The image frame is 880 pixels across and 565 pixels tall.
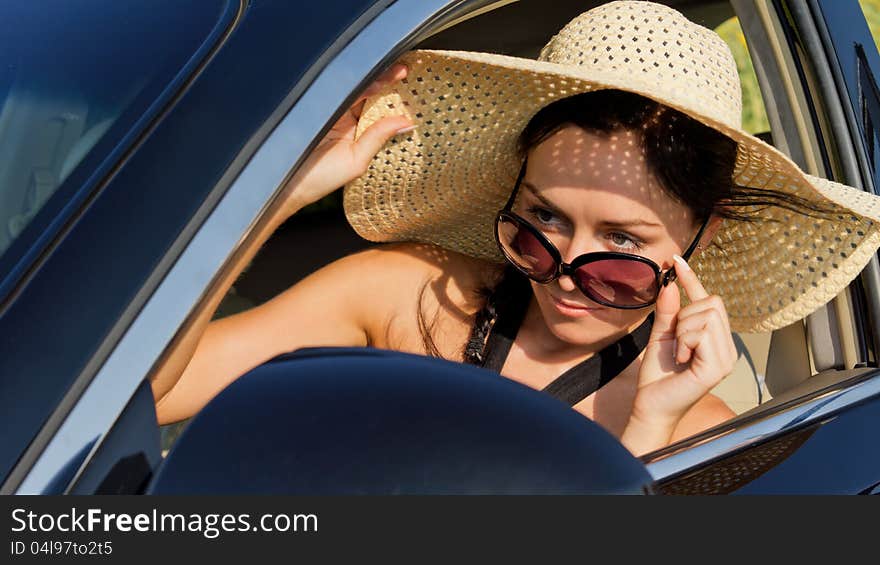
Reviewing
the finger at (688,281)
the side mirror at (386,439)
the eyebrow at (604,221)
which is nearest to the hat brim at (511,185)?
the eyebrow at (604,221)

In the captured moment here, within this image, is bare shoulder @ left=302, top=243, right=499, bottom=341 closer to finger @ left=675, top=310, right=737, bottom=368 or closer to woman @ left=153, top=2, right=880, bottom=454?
woman @ left=153, top=2, right=880, bottom=454

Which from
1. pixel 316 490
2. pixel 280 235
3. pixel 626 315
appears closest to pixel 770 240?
pixel 626 315

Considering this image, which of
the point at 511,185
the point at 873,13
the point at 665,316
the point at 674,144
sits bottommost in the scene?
the point at 665,316

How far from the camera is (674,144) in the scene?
1.80m

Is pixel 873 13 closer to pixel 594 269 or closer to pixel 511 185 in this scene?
pixel 511 185

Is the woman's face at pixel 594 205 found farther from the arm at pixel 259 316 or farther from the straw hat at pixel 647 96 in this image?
the arm at pixel 259 316

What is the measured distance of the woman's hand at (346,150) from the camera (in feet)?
5.21

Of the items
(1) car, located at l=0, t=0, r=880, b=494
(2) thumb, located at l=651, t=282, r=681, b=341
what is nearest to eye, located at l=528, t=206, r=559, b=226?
(2) thumb, located at l=651, t=282, r=681, b=341

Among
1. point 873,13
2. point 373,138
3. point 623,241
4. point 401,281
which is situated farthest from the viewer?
point 873,13

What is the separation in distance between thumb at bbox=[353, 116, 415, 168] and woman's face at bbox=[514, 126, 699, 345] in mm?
282

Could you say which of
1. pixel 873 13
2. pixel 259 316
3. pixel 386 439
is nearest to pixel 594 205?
pixel 259 316

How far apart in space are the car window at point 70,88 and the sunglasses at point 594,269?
0.70m

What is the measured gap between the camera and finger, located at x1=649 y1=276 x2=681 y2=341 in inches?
67.9

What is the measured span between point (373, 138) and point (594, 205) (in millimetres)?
374
